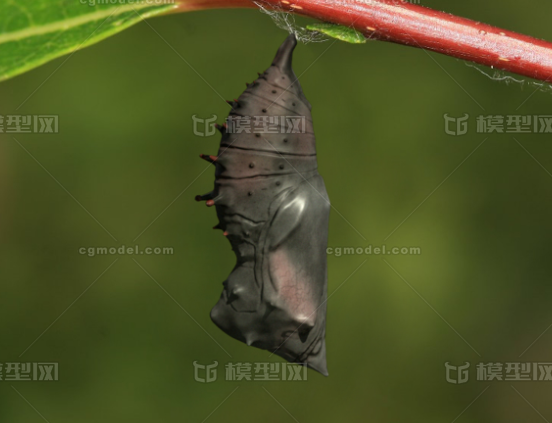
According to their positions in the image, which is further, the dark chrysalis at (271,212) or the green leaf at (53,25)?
the dark chrysalis at (271,212)

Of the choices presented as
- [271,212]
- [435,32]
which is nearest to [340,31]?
[435,32]

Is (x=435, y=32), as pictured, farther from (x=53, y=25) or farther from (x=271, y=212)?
(x=53, y=25)

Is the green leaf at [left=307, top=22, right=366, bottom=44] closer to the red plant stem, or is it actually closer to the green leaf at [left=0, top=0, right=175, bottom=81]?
the red plant stem

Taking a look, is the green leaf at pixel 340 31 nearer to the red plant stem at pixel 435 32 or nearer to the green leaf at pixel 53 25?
the red plant stem at pixel 435 32

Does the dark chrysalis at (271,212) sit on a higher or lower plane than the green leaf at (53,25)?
lower

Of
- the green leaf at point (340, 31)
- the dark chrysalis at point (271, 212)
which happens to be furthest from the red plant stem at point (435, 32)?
the dark chrysalis at point (271, 212)
